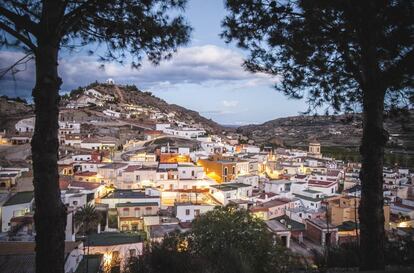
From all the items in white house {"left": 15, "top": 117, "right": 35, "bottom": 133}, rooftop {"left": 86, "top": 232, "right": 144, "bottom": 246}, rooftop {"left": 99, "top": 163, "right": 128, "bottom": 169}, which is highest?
white house {"left": 15, "top": 117, "right": 35, "bottom": 133}

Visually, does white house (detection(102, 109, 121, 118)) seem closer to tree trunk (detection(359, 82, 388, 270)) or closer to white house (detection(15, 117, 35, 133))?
white house (detection(15, 117, 35, 133))

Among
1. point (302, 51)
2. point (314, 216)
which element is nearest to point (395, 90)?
point (302, 51)

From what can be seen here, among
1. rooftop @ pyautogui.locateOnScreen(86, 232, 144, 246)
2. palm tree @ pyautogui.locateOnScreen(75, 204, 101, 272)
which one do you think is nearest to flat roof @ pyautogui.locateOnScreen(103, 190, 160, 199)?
palm tree @ pyautogui.locateOnScreen(75, 204, 101, 272)

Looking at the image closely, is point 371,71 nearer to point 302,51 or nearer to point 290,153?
point 302,51

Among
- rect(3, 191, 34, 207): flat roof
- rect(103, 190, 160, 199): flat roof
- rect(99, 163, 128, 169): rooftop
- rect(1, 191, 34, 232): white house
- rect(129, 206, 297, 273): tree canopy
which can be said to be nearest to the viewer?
rect(129, 206, 297, 273): tree canopy

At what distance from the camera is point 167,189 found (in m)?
33.3

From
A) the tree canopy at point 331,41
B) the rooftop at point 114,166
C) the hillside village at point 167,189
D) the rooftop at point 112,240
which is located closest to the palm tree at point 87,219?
the hillside village at point 167,189

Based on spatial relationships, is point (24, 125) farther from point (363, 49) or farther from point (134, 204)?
point (363, 49)

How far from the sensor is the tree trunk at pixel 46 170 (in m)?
3.40

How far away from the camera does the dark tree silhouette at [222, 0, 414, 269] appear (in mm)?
4512

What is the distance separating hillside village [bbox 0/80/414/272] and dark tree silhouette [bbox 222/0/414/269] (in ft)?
9.59

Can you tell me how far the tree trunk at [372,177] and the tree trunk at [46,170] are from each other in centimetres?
391

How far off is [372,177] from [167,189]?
29587 mm

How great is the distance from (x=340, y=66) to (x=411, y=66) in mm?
981
